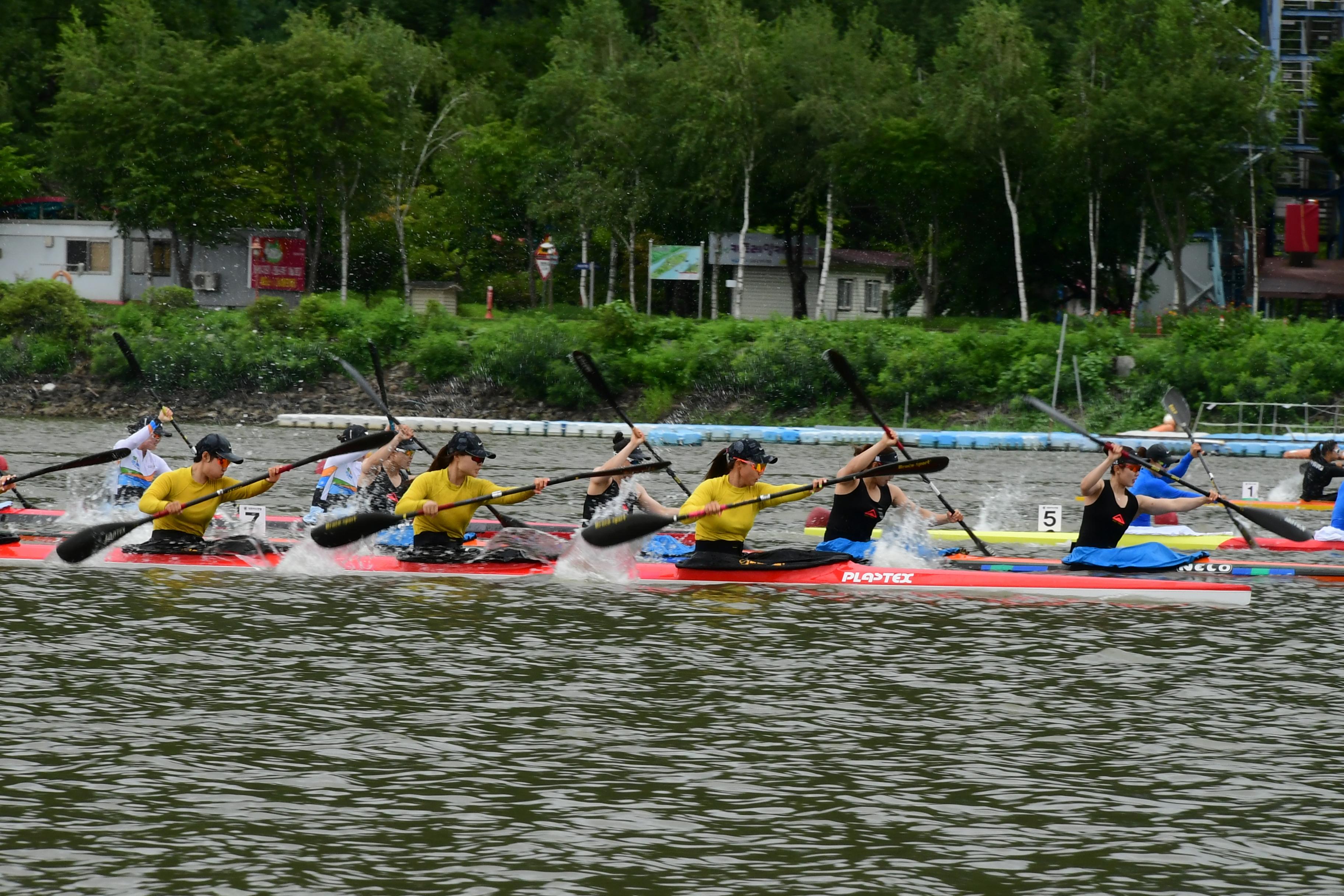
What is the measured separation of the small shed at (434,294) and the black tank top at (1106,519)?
4303 centimetres

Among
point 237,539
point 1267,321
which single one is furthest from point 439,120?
point 237,539

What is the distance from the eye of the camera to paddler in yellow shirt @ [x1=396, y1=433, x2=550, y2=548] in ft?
52.3

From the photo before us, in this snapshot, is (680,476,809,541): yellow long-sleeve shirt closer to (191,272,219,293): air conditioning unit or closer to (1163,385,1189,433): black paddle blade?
(1163,385,1189,433): black paddle blade

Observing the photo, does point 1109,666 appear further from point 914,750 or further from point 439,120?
point 439,120

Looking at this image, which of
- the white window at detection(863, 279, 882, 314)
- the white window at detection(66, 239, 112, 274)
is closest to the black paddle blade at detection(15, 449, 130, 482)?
the white window at detection(66, 239, 112, 274)

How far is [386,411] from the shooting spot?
20062 millimetres

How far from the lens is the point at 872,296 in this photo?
57.7m

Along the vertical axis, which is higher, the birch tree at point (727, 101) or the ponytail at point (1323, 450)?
the birch tree at point (727, 101)

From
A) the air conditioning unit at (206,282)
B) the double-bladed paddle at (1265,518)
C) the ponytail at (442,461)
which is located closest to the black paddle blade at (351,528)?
the ponytail at (442,461)

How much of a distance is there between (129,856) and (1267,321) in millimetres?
38877

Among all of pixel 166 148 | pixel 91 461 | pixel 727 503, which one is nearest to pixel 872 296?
pixel 166 148

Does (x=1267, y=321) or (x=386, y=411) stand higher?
(x=1267, y=321)

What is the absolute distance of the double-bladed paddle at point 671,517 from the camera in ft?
51.4

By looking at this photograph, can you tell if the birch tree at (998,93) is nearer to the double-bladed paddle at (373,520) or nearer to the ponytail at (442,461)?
the double-bladed paddle at (373,520)
